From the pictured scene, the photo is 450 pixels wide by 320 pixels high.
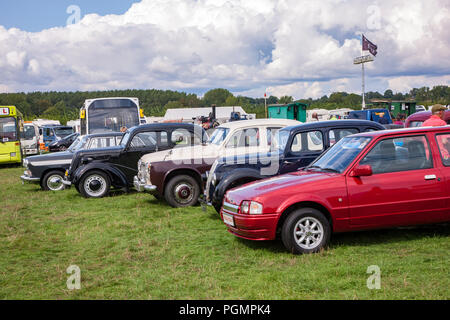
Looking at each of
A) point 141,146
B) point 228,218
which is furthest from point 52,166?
point 228,218

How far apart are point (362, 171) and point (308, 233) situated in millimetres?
1088

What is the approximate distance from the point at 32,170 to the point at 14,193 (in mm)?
929

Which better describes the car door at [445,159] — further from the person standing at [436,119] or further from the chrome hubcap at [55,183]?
the chrome hubcap at [55,183]

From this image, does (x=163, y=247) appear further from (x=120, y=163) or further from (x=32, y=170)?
(x=32, y=170)

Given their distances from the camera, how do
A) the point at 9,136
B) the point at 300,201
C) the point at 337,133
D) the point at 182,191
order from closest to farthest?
the point at 300,201
the point at 337,133
the point at 182,191
the point at 9,136

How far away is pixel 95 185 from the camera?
14070mm

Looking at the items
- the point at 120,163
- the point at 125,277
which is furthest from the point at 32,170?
the point at 125,277

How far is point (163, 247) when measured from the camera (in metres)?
7.75

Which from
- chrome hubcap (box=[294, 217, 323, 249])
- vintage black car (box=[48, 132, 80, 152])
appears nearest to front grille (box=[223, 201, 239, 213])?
chrome hubcap (box=[294, 217, 323, 249])

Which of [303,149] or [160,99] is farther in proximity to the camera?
[160,99]

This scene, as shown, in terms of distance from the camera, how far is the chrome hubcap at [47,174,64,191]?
1633cm

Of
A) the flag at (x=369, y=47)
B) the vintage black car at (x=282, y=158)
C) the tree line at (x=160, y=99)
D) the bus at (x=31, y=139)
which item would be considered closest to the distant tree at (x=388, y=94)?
the tree line at (x=160, y=99)

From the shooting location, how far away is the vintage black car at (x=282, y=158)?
924cm

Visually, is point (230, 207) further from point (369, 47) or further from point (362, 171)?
point (369, 47)
